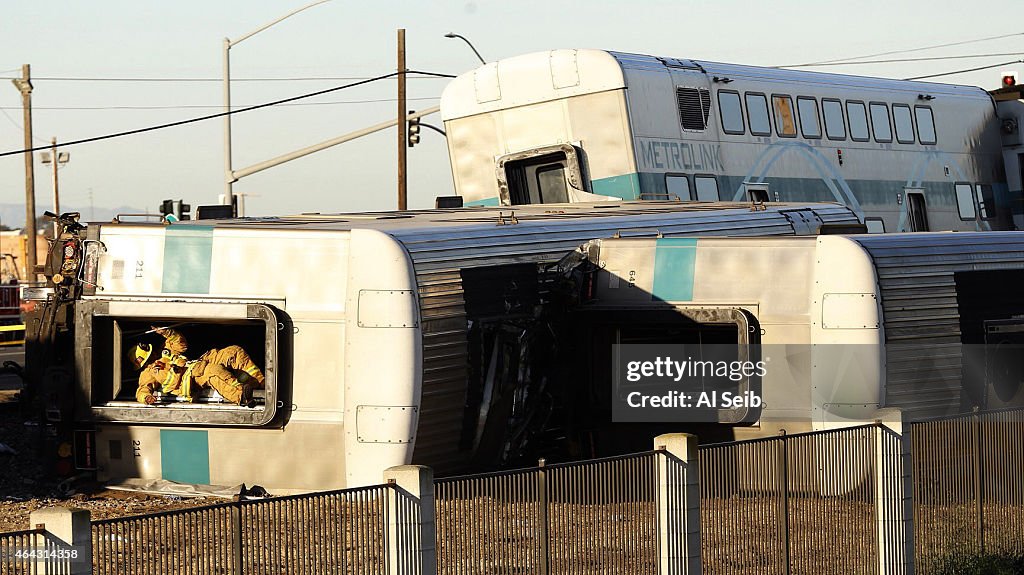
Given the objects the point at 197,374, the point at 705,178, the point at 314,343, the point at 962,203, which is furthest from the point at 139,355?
the point at 962,203

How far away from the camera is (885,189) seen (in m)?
27.5

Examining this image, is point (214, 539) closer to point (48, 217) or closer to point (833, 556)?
point (833, 556)

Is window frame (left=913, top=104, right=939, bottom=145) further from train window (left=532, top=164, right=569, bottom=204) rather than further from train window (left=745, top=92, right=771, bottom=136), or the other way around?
train window (left=532, top=164, right=569, bottom=204)

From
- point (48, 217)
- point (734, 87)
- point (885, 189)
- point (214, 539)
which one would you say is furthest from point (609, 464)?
point (885, 189)

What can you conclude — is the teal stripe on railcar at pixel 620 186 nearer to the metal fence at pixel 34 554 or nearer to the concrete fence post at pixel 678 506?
the concrete fence post at pixel 678 506

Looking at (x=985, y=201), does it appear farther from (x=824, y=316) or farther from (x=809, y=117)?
(x=824, y=316)

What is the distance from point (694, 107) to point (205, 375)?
12061 millimetres

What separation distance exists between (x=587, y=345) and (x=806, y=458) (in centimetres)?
406

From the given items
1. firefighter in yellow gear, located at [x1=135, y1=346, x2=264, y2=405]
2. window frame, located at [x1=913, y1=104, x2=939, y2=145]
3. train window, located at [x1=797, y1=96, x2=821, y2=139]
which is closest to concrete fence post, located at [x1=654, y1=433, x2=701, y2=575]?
firefighter in yellow gear, located at [x1=135, y1=346, x2=264, y2=405]

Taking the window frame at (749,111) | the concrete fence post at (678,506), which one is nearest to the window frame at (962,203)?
the window frame at (749,111)

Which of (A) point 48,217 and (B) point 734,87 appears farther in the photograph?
(B) point 734,87

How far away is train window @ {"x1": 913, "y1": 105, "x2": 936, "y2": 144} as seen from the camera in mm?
28297

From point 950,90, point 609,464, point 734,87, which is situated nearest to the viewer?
point 609,464

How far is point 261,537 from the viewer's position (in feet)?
26.9
